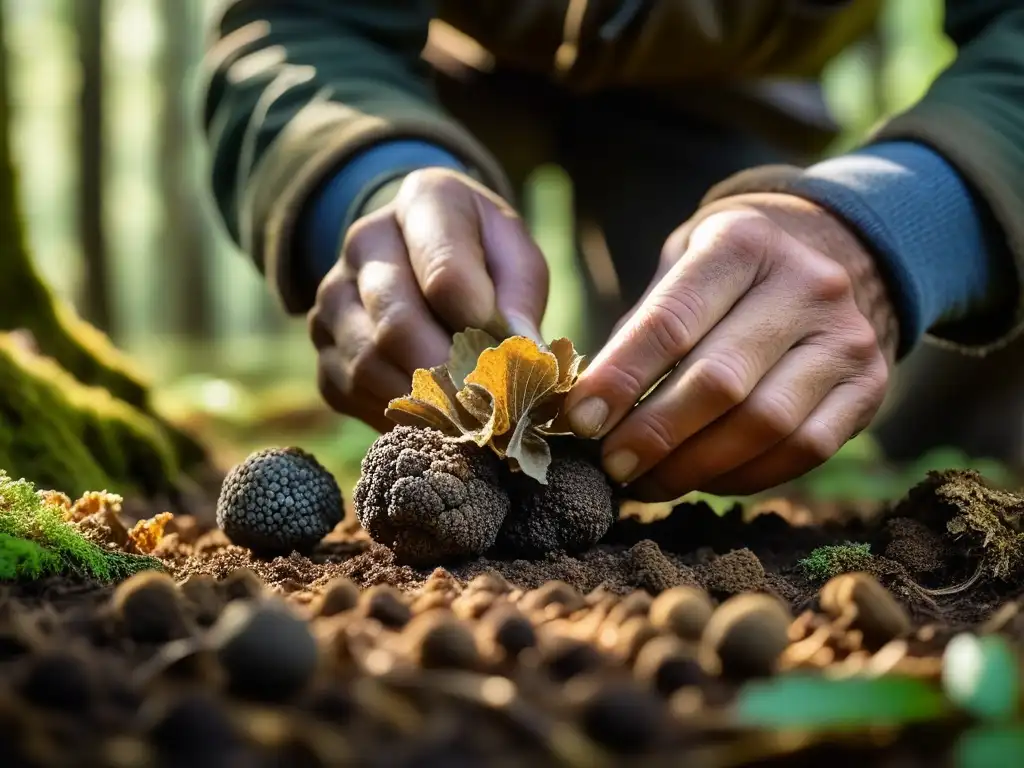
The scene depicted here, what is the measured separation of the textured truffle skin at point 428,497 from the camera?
1744mm

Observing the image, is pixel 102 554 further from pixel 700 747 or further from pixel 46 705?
pixel 700 747

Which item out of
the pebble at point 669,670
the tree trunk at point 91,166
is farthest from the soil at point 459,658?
the tree trunk at point 91,166

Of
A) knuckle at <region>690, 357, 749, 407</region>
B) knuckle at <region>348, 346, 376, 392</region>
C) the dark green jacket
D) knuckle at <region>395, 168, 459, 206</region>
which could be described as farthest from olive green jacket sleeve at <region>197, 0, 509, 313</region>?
knuckle at <region>690, 357, 749, 407</region>

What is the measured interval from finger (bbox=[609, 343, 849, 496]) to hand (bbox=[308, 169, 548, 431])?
1.31ft

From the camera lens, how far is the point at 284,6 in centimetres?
342

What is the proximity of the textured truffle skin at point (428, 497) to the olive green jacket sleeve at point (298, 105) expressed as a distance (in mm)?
1208

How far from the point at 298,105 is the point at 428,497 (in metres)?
1.77

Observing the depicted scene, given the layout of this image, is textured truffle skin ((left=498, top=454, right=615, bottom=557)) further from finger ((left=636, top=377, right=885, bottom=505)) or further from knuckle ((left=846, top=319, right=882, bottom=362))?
→ knuckle ((left=846, top=319, right=882, bottom=362))

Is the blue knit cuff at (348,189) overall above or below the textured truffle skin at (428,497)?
above

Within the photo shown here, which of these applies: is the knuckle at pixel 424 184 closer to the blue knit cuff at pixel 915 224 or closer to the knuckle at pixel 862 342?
the blue knit cuff at pixel 915 224

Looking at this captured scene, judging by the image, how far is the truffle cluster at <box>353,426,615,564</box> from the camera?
1751 mm

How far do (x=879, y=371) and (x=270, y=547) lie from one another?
131 centimetres

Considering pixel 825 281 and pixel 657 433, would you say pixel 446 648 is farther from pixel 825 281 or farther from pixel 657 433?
pixel 825 281

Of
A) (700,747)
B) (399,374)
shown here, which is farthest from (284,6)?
(700,747)
